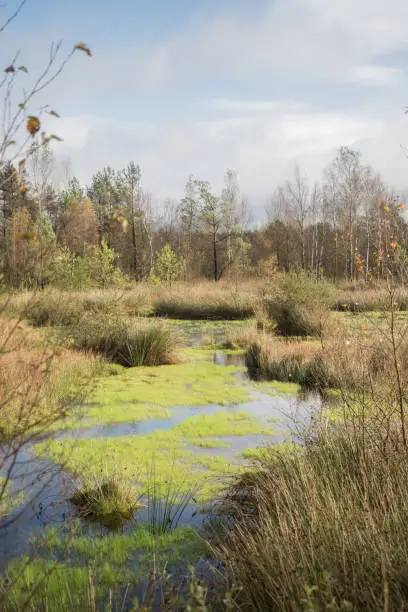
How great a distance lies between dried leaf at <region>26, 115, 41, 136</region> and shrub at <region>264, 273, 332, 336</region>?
9762mm

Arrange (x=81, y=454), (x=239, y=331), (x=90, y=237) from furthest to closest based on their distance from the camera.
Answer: (x=90, y=237)
(x=239, y=331)
(x=81, y=454)

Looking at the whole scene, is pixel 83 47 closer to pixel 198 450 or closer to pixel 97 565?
pixel 97 565

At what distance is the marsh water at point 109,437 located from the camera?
3307 mm

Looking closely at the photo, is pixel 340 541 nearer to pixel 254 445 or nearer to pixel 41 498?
pixel 41 498

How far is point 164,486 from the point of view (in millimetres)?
4078

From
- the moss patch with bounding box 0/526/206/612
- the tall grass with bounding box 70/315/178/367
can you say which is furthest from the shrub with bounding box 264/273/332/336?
the moss patch with bounding box 0/526/206/612

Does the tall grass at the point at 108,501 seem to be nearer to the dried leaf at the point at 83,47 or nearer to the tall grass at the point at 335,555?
the tall grass at the point at 335,555

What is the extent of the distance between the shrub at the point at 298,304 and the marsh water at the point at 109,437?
9.52 feet

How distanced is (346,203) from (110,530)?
30.6 metres

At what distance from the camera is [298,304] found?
12.4 meters

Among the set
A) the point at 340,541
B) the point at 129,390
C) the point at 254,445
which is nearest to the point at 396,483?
the point at 340,541

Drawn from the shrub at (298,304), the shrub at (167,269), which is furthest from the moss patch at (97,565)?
the shrub at (167,269)

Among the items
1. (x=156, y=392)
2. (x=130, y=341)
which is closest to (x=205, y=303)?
(x=130, y=341)

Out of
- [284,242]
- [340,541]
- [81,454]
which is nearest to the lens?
[340,541]
